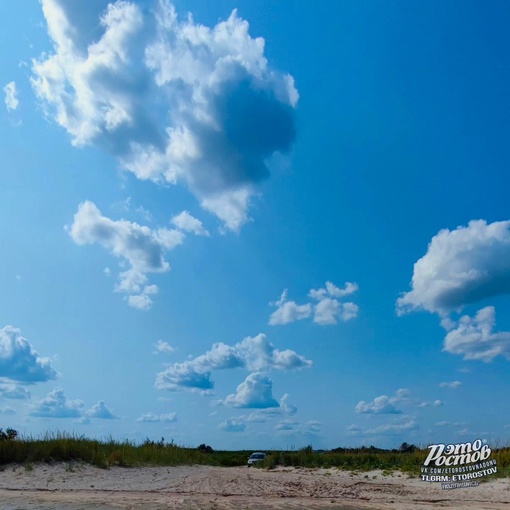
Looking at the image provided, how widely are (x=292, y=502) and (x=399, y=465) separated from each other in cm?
1052

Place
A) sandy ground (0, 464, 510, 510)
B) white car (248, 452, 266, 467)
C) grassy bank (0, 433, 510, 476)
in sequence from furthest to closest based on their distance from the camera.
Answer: white car (248, 452, 266, 467), grassy bank (0, 433, 510, 476), sandy ground (0, 464, 510, 510)

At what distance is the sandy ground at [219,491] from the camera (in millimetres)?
13922

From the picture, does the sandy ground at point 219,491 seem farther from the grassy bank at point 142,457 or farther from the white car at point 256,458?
the white car at point 256,458

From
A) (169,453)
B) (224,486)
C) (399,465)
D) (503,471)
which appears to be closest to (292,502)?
(224,486)

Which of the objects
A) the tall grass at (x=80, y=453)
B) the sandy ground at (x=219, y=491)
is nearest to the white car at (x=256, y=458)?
the tall grass at (x=80, y=453)

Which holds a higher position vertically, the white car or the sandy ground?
the white car

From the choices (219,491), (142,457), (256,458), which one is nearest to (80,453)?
(142,457)

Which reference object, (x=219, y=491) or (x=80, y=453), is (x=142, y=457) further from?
(x=219, y=491)

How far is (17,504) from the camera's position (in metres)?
14.1

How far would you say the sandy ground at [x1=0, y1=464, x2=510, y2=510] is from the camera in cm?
1392

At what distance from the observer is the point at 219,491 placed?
55.4 feet

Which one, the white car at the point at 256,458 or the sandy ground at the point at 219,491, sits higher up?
the white car at the point at 256,458

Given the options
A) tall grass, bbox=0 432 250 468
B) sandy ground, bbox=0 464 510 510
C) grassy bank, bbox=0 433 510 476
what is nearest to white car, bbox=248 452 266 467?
grassy bank, bbox=0 433 510 476

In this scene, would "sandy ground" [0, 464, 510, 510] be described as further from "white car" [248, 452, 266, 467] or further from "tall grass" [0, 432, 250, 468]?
"white car" [248, 452, 266, 467]
